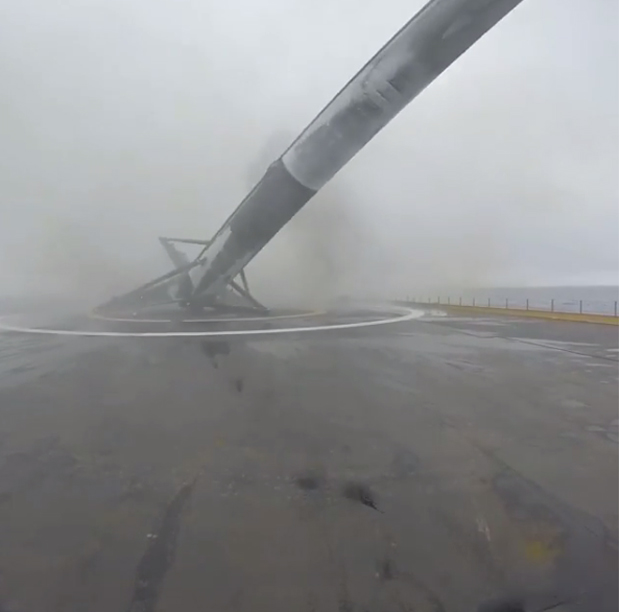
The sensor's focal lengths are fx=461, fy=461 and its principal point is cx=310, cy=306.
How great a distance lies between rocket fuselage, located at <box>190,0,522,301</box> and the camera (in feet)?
25.2

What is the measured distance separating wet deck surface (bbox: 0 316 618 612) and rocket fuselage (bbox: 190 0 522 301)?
575 centimetres

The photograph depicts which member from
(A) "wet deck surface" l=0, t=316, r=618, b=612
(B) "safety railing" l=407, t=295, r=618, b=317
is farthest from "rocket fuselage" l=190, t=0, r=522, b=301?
(B) "safety railing" l=407, t=295, r=618, b=317

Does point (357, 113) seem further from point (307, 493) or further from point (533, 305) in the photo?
point (533, 305)

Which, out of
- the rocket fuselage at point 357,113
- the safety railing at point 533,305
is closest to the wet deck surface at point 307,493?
the rocket fuselage at point 357,113

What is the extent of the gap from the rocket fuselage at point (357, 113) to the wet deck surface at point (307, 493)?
18.9ft

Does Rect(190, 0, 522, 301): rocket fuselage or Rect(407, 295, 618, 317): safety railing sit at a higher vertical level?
Rect(190, 0, 522, 301): rocket fuselage

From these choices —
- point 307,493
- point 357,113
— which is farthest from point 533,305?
point 307,493

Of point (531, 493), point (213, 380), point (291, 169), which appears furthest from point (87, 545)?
point (291, 169)

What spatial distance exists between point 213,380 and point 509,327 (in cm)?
1074

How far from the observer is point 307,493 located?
3.06 meters

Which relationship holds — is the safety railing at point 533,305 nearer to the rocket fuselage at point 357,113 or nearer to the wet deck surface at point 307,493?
the rocket fuselage at point 357,113

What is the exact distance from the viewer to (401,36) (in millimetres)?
8211

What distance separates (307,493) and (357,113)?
8.37 m

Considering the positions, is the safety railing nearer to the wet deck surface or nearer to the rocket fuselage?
the rocket fuselage
